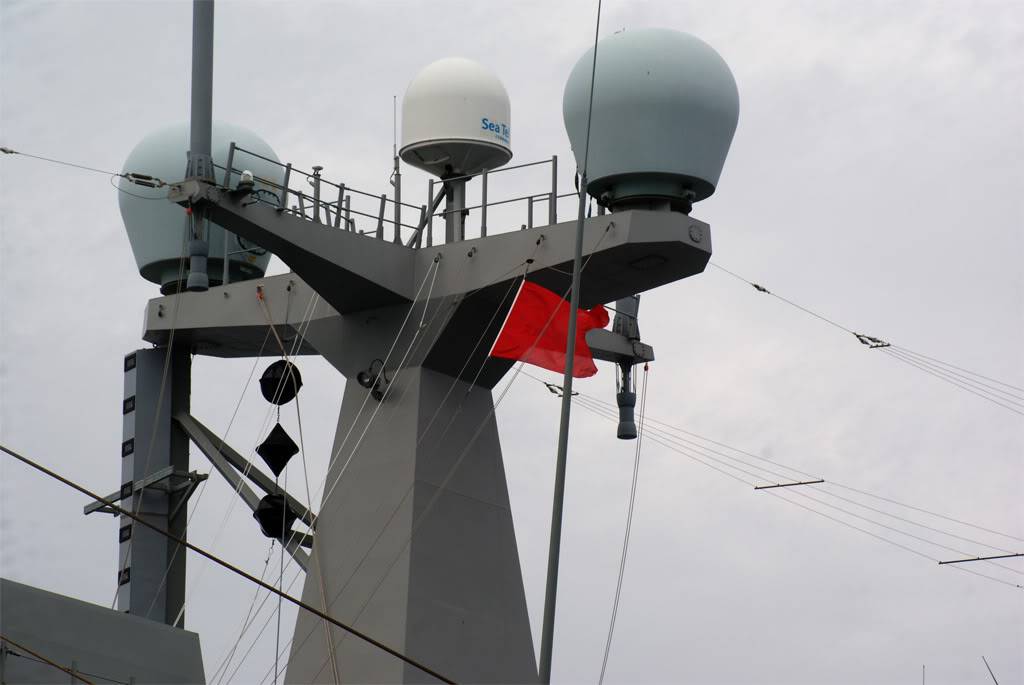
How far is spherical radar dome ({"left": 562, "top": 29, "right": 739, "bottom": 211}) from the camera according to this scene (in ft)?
61.1

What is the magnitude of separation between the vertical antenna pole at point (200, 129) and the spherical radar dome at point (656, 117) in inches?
172

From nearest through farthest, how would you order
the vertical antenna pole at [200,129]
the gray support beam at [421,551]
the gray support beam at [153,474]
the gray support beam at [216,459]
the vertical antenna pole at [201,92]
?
1. the vertical antenna pole at [200,129]
2. the vertical antenna pole at [201,92]
3. the gray support beam at [421,551]
4. the gray support beam at [216,459]
5. the gray support beam at [153,474]

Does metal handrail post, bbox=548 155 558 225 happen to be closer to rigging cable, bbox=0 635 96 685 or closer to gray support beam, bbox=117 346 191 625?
gray support beam, bbox=117 346 191 625

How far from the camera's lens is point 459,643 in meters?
19.0

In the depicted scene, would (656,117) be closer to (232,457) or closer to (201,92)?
(201,92)

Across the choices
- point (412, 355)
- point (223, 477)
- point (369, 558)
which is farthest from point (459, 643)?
point (223, 477)

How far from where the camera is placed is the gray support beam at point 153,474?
22312mm

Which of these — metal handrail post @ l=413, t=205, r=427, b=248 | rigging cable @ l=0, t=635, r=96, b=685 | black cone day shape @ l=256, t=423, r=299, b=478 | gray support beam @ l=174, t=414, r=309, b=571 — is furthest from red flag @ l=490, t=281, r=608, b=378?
rigging cable @ l=0, t=635, r=96, b=685

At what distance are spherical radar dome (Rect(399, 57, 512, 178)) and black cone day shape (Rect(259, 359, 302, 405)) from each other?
312 centimetres

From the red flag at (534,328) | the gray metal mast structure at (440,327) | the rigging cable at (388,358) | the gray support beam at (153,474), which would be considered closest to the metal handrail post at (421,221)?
the gray metal mast structure at (440,327)

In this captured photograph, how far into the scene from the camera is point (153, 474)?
2259cm

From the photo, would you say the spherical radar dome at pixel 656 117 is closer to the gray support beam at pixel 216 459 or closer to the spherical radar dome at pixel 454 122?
the spherical radar dome at pixel 454 122

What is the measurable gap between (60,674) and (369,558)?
5.22 meters

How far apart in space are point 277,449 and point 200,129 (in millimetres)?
4837
